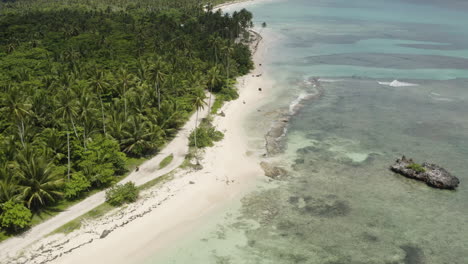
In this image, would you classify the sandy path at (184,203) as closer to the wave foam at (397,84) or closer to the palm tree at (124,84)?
the palm tree at (124,84)

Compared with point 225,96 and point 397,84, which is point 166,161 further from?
point 397,84

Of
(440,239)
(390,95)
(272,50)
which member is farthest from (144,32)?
(440,239)

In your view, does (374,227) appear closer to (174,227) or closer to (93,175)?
(174,227)

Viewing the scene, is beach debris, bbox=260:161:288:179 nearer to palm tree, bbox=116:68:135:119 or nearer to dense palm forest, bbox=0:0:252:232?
dense palm forest, bbox=0:0:252:232

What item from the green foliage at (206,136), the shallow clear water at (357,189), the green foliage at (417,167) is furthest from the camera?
the green foliage at (206,136)

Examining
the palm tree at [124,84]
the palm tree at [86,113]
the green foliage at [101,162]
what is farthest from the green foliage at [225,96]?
the green foliage at [101,162]

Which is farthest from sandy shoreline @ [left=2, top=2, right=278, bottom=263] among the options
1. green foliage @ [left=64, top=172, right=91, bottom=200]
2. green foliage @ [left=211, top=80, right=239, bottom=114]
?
green foliage @ [left=211, top=80, right=239, bottom=114]

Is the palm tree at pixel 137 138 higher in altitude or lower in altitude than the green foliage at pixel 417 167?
higher

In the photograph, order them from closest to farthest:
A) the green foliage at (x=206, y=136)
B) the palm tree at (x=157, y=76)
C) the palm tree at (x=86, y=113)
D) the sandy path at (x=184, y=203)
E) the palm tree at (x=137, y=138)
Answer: the sandy path at (x=184, y=203) → the palm tree at (x=86, y=113) → the palm tree at (x=137, y=138) → the green foliage at (x=206, y=136) → the palm tree at (x=157, y=76)
